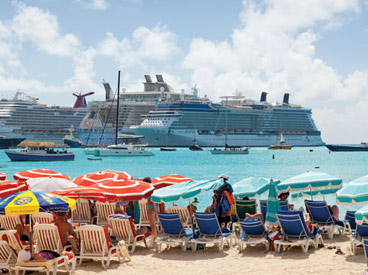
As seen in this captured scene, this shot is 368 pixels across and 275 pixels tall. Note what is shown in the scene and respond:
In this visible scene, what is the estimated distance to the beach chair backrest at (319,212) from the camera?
394 inches

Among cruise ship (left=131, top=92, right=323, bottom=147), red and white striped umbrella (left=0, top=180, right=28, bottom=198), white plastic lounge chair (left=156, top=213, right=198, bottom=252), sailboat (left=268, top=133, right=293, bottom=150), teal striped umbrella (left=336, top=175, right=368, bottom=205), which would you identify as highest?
cruise ship (left=131, top=92, right=323, bottom=147)

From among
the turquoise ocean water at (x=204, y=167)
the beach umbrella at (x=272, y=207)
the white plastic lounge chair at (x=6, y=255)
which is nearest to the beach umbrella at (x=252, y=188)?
the beach umbrella at (x=272, y=207)

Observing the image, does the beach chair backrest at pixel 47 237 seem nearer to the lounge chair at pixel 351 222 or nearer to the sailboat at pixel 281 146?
the lounge chair at pixel 351 222

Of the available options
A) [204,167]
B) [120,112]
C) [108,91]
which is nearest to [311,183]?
[204,167]

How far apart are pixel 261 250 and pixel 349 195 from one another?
1.69 meters

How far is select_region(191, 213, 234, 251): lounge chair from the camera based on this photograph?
29.3 ft

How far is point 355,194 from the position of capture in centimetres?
823

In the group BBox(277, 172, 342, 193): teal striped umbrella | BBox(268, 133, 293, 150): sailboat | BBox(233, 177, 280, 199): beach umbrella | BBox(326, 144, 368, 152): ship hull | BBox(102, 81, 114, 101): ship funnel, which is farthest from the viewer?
BBox(102, 81, 114, 101): ship funnel

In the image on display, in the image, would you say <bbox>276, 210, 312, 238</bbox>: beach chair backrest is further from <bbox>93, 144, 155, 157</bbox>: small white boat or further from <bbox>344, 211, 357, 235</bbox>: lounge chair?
<bbox>93, 144, 155, 157</bbox>: small white boat

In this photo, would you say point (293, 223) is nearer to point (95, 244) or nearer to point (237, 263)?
point (237, 263)

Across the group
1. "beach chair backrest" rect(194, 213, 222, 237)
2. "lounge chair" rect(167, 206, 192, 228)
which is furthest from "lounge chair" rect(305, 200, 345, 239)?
"lounge chair" rect(167, 206, 192, 228)

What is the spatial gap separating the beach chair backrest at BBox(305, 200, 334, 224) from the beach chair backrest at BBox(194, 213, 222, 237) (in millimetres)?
1897

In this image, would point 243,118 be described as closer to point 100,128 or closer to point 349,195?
point 100,128

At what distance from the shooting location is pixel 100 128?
3878 inches
